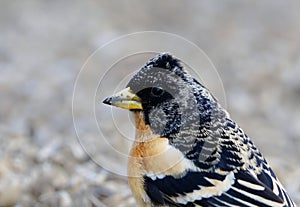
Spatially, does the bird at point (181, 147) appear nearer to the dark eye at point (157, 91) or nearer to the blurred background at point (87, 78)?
the dark eye at point (157, 91)

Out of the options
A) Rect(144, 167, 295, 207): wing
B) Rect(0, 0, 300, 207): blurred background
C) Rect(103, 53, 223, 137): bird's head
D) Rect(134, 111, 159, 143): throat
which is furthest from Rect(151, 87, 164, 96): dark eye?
Rect(0, 0, 300, 207): blurred background

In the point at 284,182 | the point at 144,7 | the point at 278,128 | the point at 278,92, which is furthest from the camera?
the point at 144,7

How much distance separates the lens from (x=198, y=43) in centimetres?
885

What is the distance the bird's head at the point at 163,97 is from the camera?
4434 millimetres

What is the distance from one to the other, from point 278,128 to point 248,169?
338 cm

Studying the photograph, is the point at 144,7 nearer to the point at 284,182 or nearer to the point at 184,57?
the point at 184,57

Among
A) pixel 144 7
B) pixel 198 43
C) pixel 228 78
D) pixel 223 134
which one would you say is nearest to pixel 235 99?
pixel 228 78

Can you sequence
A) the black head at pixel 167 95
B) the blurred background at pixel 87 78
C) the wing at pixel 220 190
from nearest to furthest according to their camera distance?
the wing at pixel 220 190, the black head at pixel 167 95, the blurred background at pixel 87 78

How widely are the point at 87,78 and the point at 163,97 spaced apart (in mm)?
3712

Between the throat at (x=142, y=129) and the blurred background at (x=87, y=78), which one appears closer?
the throat at (x=142, y=129)

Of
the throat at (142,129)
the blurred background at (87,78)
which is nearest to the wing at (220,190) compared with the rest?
the throat at (142,129)

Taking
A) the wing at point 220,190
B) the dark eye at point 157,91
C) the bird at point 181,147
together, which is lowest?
the wing at point 220,190

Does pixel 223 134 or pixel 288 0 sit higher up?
pixel 288 0

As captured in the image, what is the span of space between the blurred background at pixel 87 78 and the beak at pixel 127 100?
1397mm
